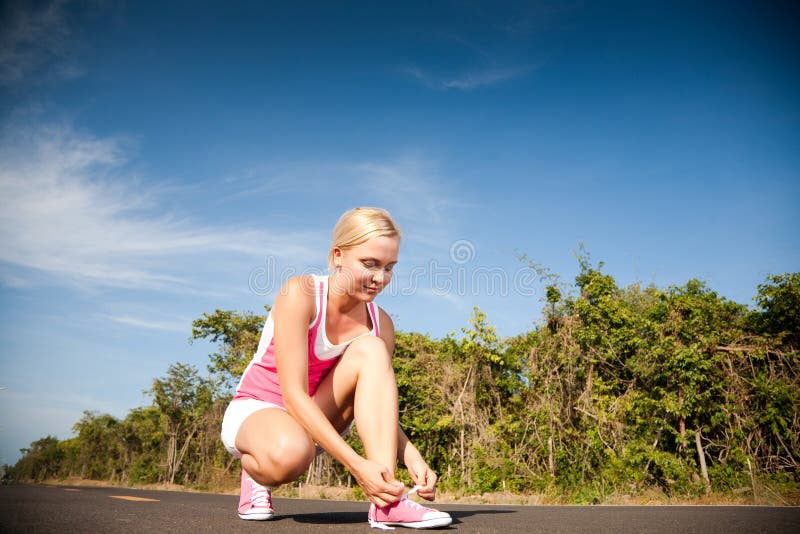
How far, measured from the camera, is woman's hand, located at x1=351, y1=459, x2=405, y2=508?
6.30 feet

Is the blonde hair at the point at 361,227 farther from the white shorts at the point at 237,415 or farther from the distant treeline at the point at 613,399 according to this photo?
the distant treeline at the point at 613,399

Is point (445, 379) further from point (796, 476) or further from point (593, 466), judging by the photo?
point (796, 476)

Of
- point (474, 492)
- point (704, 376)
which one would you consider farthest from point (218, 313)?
point (704, 376)

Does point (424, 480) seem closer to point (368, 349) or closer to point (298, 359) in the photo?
point (368, 349)

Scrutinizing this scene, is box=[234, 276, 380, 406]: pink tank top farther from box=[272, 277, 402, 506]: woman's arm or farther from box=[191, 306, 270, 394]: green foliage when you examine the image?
box=[191, 306, 270, 394]: green foliage

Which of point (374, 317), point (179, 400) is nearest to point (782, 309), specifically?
point (374, 317)

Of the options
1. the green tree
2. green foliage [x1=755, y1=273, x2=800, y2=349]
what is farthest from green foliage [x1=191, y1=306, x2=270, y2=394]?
green foliage [x1=755, y1=273, x2=800, y2=349]

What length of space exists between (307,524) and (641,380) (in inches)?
271

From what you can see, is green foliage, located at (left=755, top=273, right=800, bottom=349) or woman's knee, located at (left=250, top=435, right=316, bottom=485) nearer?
woman's knee, located at (left=250, top=435, right=316, bottom=485)

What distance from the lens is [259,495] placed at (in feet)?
7.77

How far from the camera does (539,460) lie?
8344 mm

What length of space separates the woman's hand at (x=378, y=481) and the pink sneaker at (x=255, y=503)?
2.12 ft

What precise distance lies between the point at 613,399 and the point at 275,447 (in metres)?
6.89

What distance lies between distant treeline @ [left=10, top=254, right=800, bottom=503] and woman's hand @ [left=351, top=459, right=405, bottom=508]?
19.7 ft
